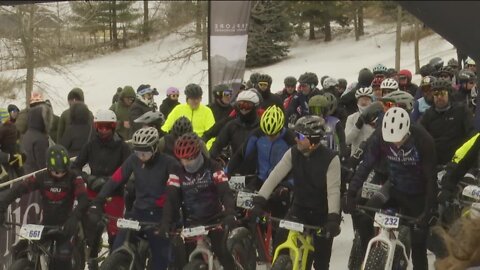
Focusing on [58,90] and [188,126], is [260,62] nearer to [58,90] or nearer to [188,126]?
[58,90]

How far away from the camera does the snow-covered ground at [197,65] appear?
38.1m

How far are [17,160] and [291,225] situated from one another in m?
4.80

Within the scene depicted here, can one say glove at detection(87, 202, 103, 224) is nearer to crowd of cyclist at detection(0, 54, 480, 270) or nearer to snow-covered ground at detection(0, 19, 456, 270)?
crowd of cyclist at detection(0, 54, 480, 270)

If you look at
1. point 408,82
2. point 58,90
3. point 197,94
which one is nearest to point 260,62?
point 58,90

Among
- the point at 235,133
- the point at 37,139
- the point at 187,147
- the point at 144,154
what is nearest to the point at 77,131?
the point at 37,139

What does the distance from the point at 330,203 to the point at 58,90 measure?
105 ft

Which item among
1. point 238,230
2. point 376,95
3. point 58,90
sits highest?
point 376,95

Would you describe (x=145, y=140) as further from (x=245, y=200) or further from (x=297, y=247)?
(x=297, y=247)

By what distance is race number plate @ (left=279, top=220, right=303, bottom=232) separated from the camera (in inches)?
280

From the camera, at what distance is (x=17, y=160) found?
10.6 meters

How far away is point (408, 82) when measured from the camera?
13.7 meters

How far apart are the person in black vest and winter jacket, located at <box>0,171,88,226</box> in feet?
5.77

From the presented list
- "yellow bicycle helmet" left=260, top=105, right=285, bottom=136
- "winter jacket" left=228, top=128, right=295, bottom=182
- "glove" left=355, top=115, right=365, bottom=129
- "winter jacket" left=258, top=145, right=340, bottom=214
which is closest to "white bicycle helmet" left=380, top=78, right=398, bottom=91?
"glove" left=355, top=115, right=365, bottom=129

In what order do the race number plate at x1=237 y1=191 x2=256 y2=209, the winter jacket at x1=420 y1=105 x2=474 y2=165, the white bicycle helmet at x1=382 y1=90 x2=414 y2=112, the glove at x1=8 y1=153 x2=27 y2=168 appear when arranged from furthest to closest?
the glove at x1=8 y1=153 x2=27 y2=168 → the winter jacket at x1=420 y1=105 x2=474 y2=165 → the white bicycle helmet at x1=382 y1=90 x2=414 y2=112 → the race number plate at x1=237 y1=191 x2=256 y2=209
